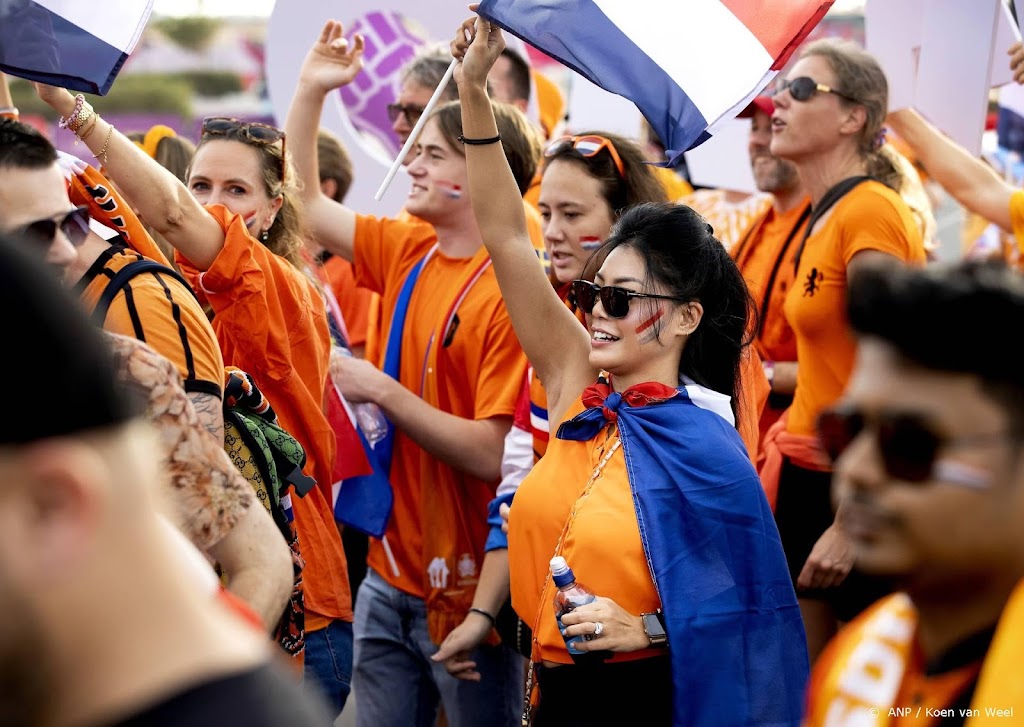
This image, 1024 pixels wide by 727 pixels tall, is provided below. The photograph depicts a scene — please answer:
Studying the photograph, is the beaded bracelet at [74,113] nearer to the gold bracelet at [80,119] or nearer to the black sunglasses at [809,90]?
the gold bracelet at [80,119]

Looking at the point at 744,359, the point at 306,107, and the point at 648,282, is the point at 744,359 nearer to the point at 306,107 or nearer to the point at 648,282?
the point at 648,282

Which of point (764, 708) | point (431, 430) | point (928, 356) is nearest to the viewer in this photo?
point (928, 356)

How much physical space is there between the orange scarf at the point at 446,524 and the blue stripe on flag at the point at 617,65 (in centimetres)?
109

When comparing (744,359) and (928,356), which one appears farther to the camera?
(744,359)

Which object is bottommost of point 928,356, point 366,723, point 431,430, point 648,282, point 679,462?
point 366,723

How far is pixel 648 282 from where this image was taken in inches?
137

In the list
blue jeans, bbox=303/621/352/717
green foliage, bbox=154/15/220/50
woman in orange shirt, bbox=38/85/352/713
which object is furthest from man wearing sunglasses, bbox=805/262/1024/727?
green foliage, bbox=154/15/220/50

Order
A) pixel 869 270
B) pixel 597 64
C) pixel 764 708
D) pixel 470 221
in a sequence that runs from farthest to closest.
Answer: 1. pixel 470 221
2. pixel 597 64
3. pixel 764 708
4. pixel 869 270

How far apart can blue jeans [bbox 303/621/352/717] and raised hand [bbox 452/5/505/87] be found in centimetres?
159

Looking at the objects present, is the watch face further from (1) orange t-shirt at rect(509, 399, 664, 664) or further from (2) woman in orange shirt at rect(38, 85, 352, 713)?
(2) woman in orange shirt at rect(38, 85, 352, 713)

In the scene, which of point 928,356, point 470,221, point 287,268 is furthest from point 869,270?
point 470,221

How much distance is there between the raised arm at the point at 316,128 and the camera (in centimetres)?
506

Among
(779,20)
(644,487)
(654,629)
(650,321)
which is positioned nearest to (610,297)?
(650,321)

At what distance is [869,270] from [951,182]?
11.1ft
